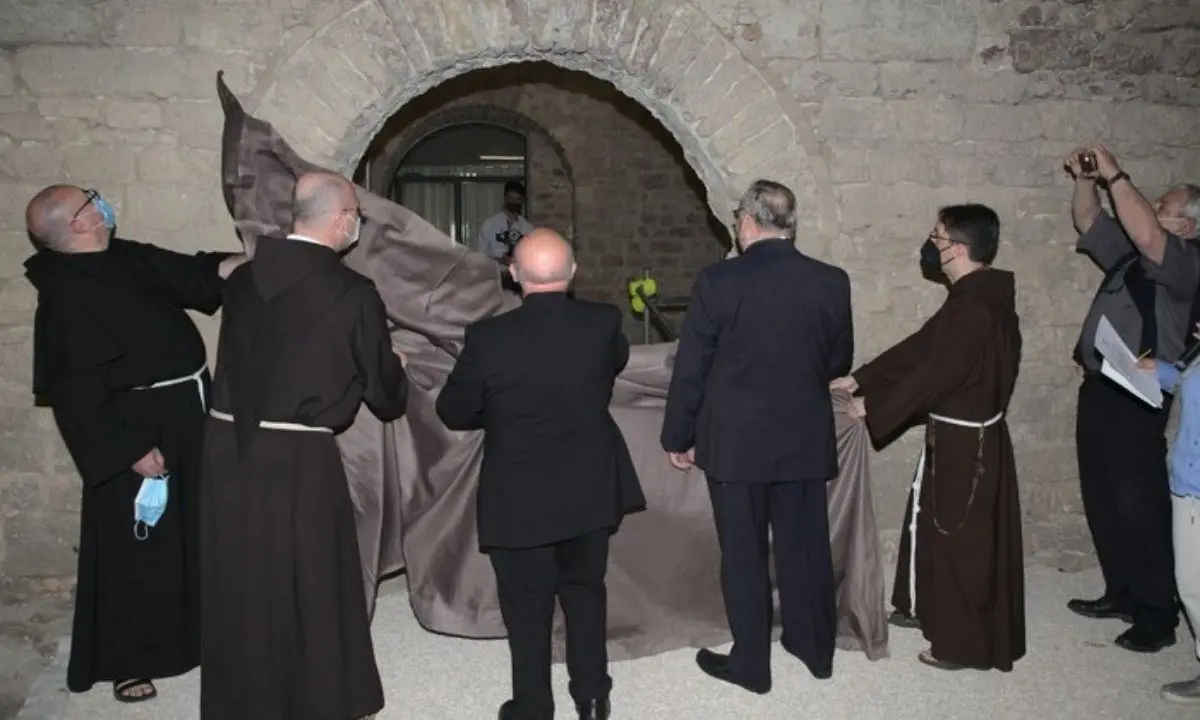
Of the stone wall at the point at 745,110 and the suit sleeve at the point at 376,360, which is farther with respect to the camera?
the stone wall at the point at 745,110

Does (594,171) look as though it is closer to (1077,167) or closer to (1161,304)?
(1077,167)

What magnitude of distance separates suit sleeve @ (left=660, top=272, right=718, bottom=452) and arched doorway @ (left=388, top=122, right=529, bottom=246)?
8987 millimetres

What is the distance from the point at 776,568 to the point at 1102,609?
1.68 metres

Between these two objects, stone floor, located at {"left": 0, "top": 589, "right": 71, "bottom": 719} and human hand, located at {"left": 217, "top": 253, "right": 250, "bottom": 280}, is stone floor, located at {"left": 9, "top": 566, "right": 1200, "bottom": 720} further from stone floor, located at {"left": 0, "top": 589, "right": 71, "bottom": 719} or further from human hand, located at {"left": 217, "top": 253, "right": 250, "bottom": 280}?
human hand, located at {"left": 217, "top": 253, "right": 250, "bottom": 280}

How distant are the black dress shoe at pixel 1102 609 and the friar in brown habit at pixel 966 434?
2.28ft

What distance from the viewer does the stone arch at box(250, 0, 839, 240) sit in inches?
172

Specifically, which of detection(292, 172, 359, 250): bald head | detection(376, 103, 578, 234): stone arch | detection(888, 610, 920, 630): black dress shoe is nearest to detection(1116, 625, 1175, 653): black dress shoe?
detection(888, 610, 920, 630): black dress shoe

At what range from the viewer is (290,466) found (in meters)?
3.29

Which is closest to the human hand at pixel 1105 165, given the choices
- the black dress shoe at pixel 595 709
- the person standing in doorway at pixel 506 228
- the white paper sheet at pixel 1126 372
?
the white paper sheet at pixel 1126 372

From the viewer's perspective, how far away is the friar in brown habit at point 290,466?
3229 mm

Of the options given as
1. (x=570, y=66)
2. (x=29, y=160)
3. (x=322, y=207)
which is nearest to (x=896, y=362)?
(x=570, y=66)

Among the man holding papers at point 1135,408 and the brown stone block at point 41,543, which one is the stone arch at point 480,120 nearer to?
the brown stone block at point 41,543

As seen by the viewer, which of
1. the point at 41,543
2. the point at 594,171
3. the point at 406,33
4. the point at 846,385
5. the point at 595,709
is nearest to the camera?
the point at 595,709

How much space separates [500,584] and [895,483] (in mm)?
2308
